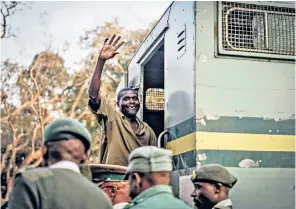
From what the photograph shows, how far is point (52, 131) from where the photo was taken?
83.3 inches

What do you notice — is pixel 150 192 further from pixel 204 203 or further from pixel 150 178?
pixel 204 203

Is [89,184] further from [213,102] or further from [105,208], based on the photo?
[213,102]

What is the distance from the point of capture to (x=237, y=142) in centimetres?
331

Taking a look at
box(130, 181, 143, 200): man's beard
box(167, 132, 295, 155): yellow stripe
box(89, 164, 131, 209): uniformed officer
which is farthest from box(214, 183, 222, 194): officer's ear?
box(130, 181, 143, 200): man's beard

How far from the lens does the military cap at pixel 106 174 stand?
3172 millimetres

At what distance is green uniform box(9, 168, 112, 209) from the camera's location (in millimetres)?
1981

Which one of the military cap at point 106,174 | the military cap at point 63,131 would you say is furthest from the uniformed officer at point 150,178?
the military cap at point 106,174

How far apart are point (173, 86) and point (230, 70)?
555mm

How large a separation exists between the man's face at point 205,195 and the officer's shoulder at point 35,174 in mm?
1215

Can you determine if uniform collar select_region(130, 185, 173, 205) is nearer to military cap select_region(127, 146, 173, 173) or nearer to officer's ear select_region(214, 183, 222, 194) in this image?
military cap select_region(127, 146, 173, 173)

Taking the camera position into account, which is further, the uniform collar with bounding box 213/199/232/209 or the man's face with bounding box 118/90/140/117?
the man's face with bounding box 118/90/140/117

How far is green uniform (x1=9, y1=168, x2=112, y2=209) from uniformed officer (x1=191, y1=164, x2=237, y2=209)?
1.04 metres

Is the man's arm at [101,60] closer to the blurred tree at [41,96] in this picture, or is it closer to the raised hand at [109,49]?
the raised hand at [109,49]

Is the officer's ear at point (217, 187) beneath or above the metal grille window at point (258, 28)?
beneath
